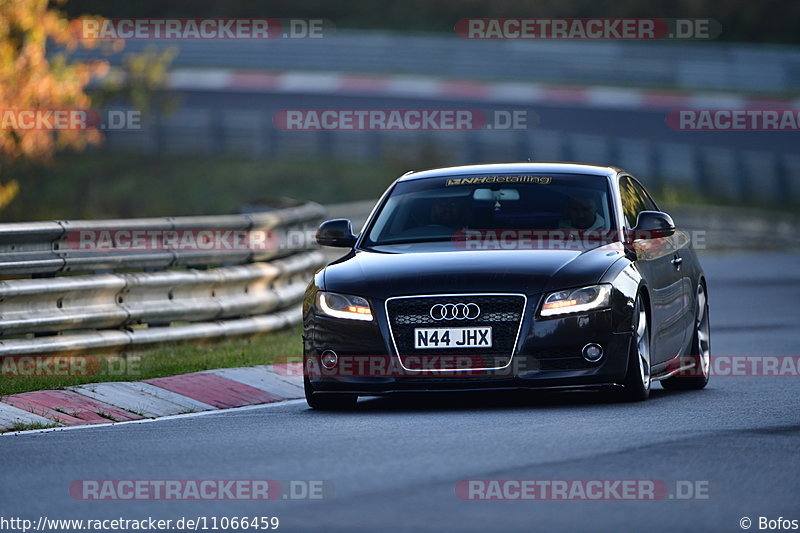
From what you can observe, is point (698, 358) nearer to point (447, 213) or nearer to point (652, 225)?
point (652, 225)

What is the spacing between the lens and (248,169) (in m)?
50.1

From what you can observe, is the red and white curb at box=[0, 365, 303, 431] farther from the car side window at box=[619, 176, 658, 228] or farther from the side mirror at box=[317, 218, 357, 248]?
the car side window at box=[619, 176, 658, 228]

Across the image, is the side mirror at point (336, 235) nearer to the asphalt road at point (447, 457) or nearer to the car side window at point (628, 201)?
the asphalt road at point (447, 457)

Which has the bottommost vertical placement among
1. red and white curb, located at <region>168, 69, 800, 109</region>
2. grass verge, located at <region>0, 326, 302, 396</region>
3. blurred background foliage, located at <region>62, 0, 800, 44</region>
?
grass verge, located at <region>0, 326, 302, 396</region>

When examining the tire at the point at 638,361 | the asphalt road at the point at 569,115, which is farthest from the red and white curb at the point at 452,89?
the tire at the point at 638,361

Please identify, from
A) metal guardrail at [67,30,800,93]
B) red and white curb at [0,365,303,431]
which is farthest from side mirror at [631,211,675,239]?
metal guardrail at [67,30,800,93]

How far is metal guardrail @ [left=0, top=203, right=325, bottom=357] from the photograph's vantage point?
12.6m

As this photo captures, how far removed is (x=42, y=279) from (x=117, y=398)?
1826 mm

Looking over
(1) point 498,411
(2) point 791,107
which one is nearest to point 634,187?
(1) point 498,411

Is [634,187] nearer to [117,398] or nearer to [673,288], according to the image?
[673,288]

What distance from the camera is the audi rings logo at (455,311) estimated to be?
10.5 m

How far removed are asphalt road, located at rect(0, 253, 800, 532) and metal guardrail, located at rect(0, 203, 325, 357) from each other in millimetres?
1969

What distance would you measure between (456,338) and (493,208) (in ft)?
4.75

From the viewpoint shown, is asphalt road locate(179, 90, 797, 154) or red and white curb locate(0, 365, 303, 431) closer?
red and white curb locate(0, 365, 303, 431)
